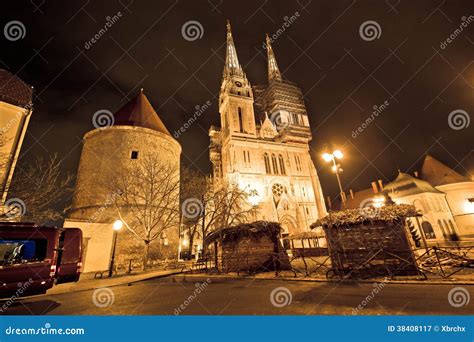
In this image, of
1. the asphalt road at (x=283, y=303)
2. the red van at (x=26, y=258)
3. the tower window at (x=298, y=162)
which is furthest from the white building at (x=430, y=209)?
the red van at (x=26, y=258)

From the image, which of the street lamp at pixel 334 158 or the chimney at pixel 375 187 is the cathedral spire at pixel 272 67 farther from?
the street lamp at pixel 334 158

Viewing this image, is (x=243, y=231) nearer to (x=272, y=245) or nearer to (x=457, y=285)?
(x=272, y=245)

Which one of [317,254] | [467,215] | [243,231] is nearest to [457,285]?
[243,231]

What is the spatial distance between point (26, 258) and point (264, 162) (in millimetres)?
37791

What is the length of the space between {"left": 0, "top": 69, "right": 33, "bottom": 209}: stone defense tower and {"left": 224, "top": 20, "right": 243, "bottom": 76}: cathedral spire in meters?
42.4

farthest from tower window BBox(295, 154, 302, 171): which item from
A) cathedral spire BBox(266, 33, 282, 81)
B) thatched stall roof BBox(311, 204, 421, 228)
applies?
thatched stall roof BBox(311, 204, 421, 228)

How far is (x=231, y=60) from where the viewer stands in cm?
5662

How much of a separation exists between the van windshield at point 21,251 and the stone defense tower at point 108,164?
9682 mm

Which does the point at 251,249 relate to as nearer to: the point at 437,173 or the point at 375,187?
the point at 375,187

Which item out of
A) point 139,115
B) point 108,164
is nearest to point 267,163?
point 139,115

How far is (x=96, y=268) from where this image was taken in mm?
16297

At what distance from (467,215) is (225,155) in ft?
136

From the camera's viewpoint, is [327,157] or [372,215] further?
[327,157]

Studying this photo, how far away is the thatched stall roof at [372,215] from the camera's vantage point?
10086mm
